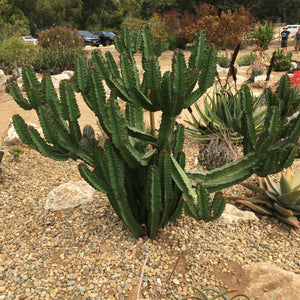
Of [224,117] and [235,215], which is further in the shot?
[224,117]

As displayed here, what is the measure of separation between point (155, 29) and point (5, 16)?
21582 millimetres

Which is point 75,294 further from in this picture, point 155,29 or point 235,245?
point 155,29

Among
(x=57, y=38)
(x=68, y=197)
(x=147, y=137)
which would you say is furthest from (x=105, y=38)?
(x=147, y=137)

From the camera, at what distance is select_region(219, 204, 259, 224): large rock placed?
117 inches

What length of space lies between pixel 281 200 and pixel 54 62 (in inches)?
451

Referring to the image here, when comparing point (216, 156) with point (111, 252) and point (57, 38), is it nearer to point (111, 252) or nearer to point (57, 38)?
point (111, 252)

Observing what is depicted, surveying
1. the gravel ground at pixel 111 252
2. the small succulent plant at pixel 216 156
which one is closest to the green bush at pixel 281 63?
the small succulent plant at pixel 216 156

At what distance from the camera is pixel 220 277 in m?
2.31

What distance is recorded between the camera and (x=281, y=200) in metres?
3.06

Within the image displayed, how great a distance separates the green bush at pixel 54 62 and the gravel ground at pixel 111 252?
1001cm

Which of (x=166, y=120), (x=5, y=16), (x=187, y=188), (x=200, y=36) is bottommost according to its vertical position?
(x=5, y=16)

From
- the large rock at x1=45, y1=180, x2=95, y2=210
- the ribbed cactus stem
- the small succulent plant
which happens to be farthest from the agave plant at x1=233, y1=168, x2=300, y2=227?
the large rock at x1=45, y1=180, x2=95, y2=210

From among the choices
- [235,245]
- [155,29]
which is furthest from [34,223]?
[155,29]

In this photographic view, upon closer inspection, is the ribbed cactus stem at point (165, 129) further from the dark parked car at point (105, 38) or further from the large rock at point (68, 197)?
the dark parked car at point (105, 38)
